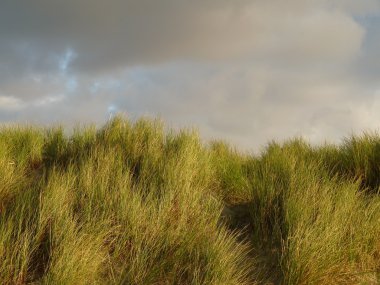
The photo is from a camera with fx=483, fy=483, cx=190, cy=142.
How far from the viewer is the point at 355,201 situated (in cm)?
542

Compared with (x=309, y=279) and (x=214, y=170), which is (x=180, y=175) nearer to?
(x=214, y=170)

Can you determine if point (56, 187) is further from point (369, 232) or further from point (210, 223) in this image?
point (369, 232)

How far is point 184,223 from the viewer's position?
459cm

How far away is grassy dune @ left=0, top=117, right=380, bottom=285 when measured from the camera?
404 centimetres

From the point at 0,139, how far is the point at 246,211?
420 centimetres

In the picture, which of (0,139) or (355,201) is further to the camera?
(0,139)

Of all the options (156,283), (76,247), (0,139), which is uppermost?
(0,139)

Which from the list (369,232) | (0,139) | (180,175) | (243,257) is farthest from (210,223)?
(0,139)

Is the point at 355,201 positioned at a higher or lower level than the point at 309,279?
higher

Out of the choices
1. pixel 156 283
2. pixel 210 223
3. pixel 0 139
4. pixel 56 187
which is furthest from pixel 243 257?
pixel 0 139

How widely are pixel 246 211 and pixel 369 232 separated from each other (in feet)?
4.52

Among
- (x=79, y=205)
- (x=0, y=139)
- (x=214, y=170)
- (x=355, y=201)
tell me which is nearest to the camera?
(x=79, y=205)

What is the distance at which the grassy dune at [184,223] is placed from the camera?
4.04 metres

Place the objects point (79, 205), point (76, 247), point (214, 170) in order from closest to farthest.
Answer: point (76, 247) < point (79, 205) < point (214, 170)
